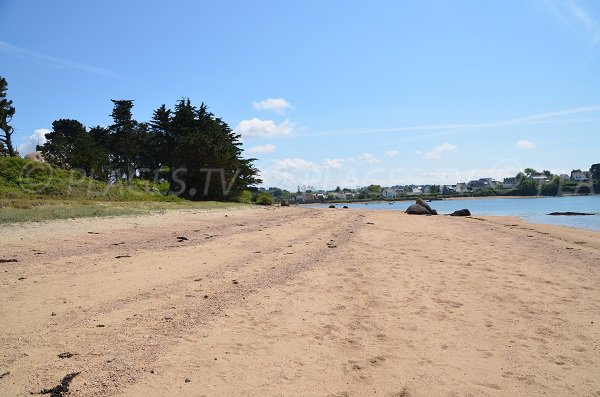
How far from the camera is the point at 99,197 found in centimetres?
2200

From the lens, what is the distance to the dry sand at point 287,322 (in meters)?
3.46

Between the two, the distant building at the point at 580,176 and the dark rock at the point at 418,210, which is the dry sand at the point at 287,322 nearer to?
the dark rock at the point at 418,210

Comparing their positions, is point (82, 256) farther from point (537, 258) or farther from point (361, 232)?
point (537, 258)

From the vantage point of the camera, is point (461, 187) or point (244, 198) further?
point (461, 187)

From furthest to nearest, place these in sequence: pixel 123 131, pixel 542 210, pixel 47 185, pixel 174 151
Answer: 1. pixel 123 131
2. pixel 542 210
3. pixel 174 151
4. pixel 47 185

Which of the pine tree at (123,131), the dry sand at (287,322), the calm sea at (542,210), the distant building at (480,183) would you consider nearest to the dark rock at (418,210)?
the calm sea at (542,210)

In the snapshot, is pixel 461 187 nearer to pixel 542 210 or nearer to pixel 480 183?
pixel 480 183

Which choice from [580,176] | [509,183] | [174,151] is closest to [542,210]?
[174,151]

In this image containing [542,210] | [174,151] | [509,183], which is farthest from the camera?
[509,183]

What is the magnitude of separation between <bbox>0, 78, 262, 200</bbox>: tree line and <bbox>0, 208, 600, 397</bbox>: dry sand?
2353cm

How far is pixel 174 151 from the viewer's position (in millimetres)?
35000

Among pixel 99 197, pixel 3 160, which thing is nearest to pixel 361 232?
pixel 99 197

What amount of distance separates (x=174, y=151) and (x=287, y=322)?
107 feet

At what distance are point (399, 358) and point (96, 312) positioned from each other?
11.4ft
